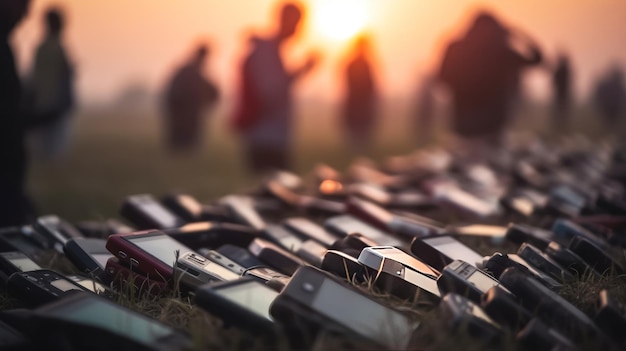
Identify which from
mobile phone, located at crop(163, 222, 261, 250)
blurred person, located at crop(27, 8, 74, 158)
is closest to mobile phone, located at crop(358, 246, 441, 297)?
mobile phone, located at crop(163, 222, 261, 250)

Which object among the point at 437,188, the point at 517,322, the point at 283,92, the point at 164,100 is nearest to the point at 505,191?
the point at 437,188

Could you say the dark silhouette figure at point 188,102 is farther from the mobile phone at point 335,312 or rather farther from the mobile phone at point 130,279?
the mobile phone at point 335,312

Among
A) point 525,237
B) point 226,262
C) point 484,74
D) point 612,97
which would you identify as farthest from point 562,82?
point 226,262

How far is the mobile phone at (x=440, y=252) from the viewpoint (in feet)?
10.2

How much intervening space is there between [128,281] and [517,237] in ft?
6.03

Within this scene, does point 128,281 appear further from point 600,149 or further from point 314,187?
point 600,149

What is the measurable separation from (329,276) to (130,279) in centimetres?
84

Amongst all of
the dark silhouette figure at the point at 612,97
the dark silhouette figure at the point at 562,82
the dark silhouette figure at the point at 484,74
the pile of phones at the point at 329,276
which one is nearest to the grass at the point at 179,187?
the pile of phones at the point at 329,276

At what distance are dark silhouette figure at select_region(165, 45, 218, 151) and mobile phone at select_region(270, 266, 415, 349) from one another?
8.84 meters

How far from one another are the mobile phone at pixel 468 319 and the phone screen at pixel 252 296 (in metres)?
0.53

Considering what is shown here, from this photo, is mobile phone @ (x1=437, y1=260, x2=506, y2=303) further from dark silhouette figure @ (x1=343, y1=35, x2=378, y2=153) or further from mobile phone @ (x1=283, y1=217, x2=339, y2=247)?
dark silhouette figure @ (x1=343, y1=35, x2=378, y2=153)

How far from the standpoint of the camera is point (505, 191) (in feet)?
18.6

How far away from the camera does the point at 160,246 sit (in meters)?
3.01

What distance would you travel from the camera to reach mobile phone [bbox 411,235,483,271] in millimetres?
3102
